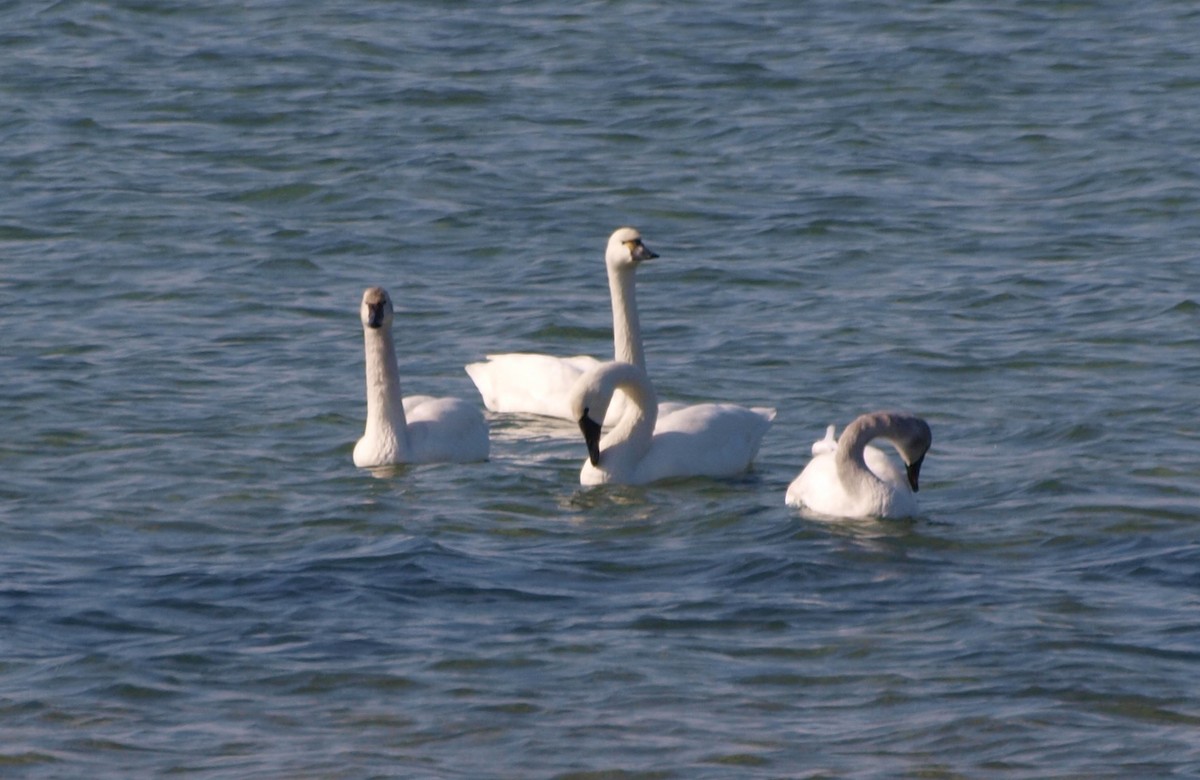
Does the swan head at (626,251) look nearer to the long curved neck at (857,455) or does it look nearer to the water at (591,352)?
the water at (591,352)

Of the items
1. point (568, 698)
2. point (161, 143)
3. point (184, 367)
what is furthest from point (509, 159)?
point (568, 698)

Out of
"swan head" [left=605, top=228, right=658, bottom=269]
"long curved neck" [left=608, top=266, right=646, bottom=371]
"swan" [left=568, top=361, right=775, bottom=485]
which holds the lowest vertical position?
"swan" [left=568, top=361, right=775, bottom=485]

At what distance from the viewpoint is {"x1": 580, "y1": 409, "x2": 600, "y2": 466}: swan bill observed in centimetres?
1034

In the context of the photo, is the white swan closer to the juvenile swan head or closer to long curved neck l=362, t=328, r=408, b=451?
long curved neck l=362, t=328, r=408, b=451

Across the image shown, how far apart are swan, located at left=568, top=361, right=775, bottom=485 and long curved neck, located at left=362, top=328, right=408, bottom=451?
3.09 ft

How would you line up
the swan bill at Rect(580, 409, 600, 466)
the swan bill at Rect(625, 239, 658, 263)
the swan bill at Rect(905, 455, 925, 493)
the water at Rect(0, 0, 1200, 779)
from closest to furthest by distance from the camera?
1. the water at Rect(0, 0, 1200, 779)
2. the swan bill at Rect(905, 455, 925, 493)
3. the swan bill at Rect(580, 409, 600, 466)
4. the swan bill at Rect(625, 239, 658, 263)

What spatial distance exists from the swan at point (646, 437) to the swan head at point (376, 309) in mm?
1153

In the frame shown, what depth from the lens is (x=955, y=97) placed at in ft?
62.6

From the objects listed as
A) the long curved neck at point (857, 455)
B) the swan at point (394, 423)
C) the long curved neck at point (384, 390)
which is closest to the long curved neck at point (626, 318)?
the swan at point (394, 423)

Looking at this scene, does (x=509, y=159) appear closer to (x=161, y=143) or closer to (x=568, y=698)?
(x=161, y=143)

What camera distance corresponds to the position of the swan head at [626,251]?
1160 centimetres

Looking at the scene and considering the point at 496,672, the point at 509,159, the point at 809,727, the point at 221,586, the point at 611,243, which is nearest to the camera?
the point at 809,727

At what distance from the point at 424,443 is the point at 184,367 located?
7.32 ft

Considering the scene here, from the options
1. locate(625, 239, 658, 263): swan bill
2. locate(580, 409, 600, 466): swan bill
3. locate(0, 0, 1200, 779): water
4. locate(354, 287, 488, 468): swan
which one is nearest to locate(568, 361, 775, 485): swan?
locate(580, 409, 600, 466): swan bill
